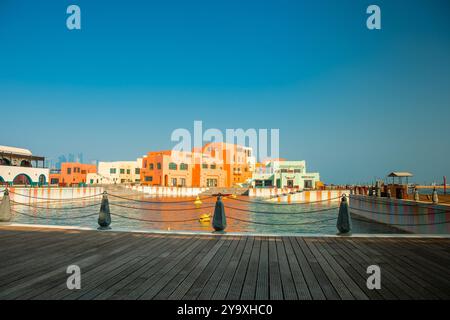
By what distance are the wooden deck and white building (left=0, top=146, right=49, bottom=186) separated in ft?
185

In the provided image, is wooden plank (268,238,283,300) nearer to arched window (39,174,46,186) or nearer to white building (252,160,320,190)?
white building (252,160,320,190)

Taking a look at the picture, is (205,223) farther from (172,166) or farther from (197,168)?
(197,168)

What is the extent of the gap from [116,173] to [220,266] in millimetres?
87662

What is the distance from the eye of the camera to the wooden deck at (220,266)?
4.06 m

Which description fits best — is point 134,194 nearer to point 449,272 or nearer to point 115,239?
point 115,239

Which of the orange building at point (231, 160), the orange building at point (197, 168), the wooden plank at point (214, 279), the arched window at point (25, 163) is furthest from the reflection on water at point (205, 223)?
the orange building at point (231, 160)

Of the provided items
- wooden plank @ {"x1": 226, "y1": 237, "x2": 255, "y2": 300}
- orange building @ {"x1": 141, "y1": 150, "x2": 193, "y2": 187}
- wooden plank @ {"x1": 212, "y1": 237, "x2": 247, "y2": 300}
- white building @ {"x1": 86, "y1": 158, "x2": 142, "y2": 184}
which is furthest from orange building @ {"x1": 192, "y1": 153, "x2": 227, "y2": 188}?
wooden plank @ {"x1": 226, "y1": 237, "x2": 255, "y2": 300}

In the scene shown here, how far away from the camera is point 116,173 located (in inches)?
3401

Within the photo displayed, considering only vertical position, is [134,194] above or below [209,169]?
below

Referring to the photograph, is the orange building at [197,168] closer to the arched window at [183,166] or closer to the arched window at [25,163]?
the arched window at [183,166]

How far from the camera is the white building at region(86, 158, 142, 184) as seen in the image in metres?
84.0
